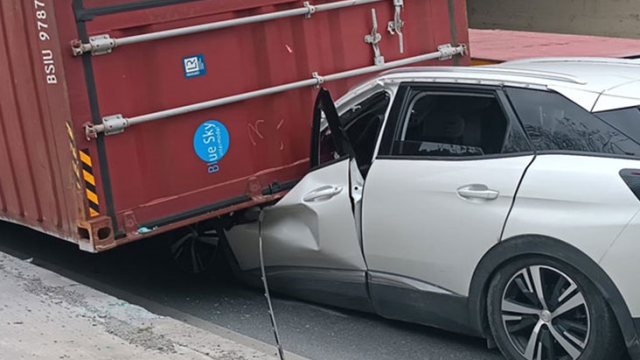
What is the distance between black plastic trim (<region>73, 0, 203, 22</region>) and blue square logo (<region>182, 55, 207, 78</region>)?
384mm

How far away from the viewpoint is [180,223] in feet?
20.5

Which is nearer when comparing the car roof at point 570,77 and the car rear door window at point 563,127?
the car rear door window at point 563,127

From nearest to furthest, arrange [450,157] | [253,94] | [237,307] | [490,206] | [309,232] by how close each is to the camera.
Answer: [490,206]
[450,157]
[309,232]
[253,94]
[237,307]

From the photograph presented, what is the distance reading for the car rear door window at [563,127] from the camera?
477 centimetres

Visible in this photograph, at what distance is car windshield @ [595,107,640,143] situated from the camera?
15.6 feet

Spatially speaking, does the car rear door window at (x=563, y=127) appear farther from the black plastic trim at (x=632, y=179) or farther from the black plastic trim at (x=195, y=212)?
the black plastic trim at (x=195, y=212)

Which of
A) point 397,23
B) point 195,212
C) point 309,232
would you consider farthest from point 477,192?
point 397,23

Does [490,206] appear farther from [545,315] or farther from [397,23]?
[397,23]

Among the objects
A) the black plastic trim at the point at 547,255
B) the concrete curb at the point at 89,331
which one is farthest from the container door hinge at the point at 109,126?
the black plastic trim at the point at 547,255

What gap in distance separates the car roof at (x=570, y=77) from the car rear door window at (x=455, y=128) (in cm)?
11

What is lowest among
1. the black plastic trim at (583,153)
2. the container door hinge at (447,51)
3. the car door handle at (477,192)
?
the car door handle at (477,192)

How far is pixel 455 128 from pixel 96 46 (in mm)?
2272

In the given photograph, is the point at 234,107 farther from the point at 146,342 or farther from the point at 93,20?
the point at 146,342

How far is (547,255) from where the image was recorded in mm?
4809
